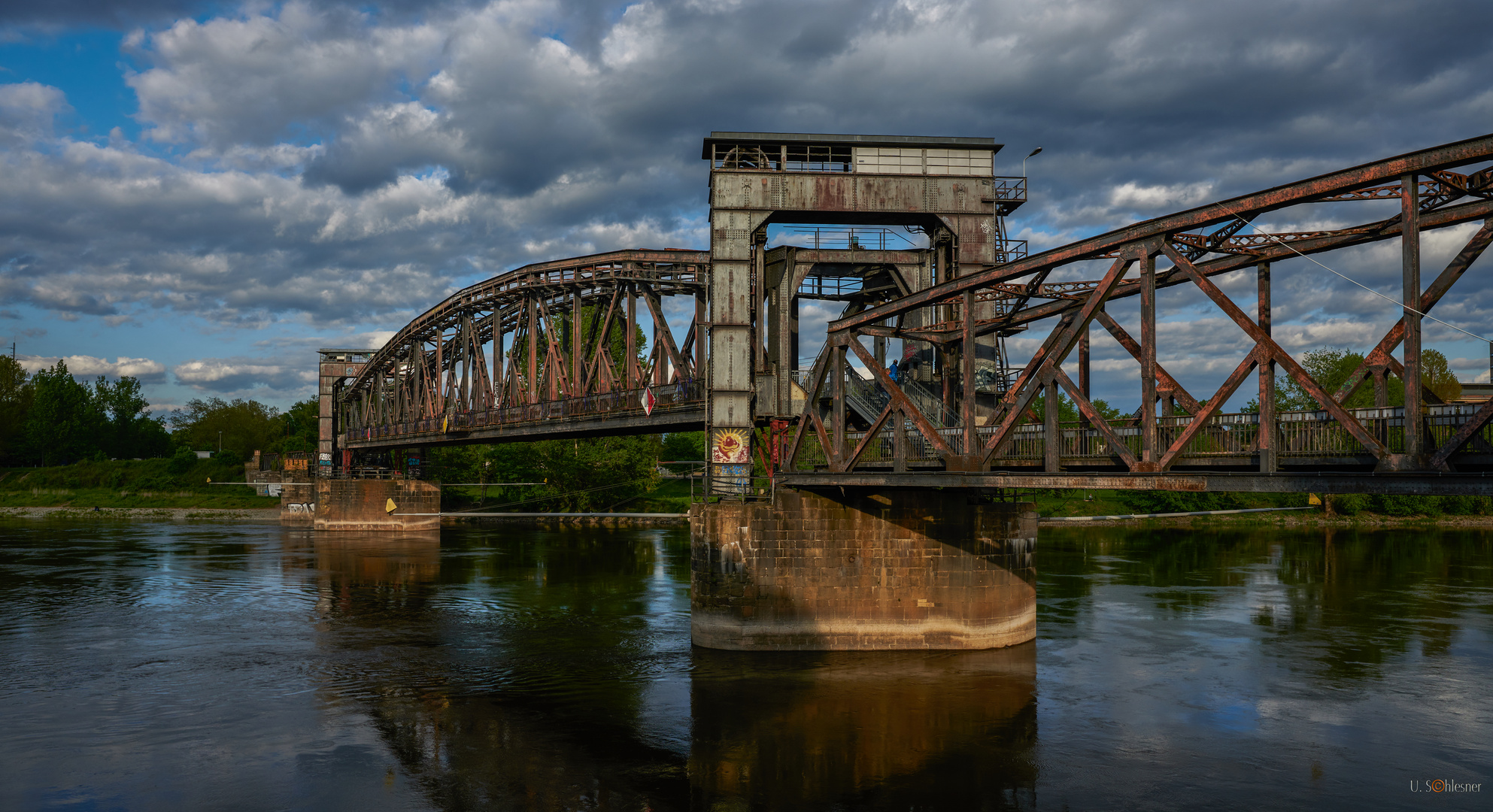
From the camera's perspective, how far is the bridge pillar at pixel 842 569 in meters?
27.5

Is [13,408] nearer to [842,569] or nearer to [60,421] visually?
[60,421]

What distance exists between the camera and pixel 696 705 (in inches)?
928

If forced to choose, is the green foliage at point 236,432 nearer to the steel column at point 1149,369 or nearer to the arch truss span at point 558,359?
the arch truss span at point 558,359

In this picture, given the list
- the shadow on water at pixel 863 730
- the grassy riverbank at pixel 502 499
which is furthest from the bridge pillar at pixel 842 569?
the grassy riverbank at pixel 502 499

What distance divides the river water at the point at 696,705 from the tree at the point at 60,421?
9886 centimetres

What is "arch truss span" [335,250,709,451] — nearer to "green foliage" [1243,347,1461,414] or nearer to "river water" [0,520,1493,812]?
"river water" [0,520,1493,812]

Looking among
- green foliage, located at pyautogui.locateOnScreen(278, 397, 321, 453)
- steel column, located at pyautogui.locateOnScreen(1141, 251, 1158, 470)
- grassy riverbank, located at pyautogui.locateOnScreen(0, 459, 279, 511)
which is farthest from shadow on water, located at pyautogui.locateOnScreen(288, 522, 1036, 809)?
green foliage, located at pyautogui.locateOnScreen(278, 397, 321, 453)

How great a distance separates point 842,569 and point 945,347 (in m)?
8.73

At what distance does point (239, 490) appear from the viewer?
108m

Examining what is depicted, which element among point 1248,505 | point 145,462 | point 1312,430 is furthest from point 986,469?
point 145,462

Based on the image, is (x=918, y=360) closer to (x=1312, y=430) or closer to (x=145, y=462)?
(x=1312, y=430)

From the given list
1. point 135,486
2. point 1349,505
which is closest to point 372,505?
point 135,486

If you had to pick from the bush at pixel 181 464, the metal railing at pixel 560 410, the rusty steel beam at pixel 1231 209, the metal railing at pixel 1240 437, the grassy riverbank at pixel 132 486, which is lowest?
the grassy riverbank at pixel 132 486

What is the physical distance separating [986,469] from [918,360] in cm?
1279
